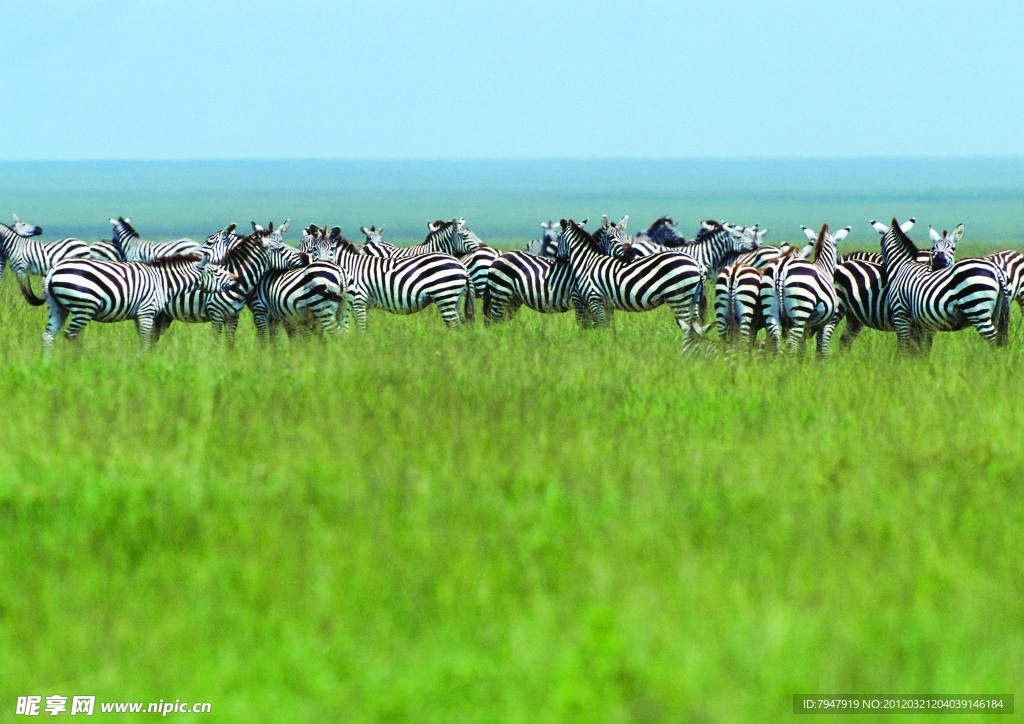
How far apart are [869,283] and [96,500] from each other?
10.8 metres

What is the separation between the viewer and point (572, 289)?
18844 millimetres

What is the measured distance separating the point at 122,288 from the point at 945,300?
9.28 meters

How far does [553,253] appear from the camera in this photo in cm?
2144

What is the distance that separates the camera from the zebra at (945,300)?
14.1 metres

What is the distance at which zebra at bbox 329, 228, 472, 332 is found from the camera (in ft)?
60.0

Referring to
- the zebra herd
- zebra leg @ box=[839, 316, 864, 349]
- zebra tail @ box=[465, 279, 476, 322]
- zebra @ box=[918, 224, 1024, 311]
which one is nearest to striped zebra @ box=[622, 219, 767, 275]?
the zebra herd

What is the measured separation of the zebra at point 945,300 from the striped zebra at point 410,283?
599 centimetres

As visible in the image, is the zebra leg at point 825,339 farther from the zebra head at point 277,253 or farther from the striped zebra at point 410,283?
the zebra head at point 277,253

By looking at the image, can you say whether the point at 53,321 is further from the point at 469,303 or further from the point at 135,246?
the point at 135,246

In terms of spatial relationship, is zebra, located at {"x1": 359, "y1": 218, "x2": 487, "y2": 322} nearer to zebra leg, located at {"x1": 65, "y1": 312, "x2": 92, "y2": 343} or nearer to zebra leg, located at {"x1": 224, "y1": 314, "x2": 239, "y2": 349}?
zebra leg, located at {"x1": 224, "y1": 314, "x2": 239, "y2": 349}

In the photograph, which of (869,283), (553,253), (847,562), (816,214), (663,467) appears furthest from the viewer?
(816,214)

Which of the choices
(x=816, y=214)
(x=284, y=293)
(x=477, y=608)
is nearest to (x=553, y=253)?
(x=284, y=293)

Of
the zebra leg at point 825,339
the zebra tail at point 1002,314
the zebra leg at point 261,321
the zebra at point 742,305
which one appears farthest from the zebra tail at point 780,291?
the zebra leg at point 261,321

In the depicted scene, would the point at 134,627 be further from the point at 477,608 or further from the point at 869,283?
the point at 869,283
